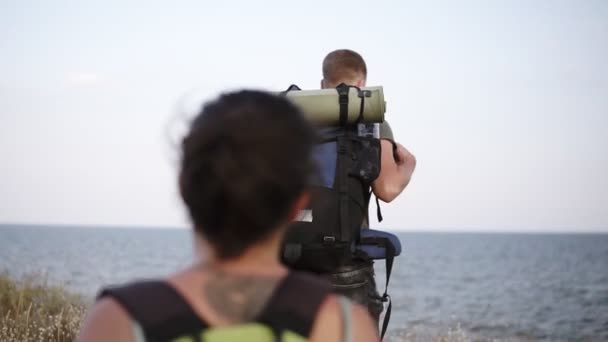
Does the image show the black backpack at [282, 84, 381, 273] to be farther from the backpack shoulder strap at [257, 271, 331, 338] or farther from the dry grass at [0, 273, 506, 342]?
the dry grass at [0, 273, 506, 342]

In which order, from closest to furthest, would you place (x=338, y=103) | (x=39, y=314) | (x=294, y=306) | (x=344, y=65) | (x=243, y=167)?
(x=243, y=167) < (x=294, y=306) < (x=338, y=103) < (x=344, y=65) < (x=39, y=314)

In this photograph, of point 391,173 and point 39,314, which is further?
point 39,314

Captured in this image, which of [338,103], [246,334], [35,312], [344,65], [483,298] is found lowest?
[483,298]

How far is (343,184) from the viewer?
382cm

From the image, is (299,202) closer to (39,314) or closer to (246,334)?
(246,334)

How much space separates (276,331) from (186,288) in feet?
0.74

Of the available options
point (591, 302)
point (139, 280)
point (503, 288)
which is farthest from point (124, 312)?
point (503, 288)

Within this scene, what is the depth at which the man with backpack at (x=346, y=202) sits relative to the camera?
3809 mm

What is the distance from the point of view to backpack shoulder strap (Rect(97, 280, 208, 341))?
1.50 m

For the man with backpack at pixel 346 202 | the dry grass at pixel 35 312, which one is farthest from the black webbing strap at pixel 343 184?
the dry grass at pixel 35 312

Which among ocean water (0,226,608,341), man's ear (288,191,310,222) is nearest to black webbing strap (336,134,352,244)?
man's ear (288,191,310,222)

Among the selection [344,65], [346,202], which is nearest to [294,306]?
[346,202]

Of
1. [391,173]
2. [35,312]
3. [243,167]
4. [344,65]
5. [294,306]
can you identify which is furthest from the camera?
[35,312]

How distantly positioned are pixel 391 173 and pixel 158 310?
253 cm
